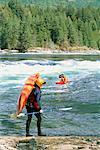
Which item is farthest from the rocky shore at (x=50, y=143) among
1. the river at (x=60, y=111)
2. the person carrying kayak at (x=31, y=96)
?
the river at (x=60, y=111)

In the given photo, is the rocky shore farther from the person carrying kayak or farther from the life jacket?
the life jacket

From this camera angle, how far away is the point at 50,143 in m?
15.9

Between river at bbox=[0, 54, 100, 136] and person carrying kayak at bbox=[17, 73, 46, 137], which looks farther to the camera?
river at bbox=[0, 54, 100, 136]

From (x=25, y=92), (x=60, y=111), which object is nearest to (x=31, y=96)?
(x=25, y=92)

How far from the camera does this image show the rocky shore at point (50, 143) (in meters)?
15.1

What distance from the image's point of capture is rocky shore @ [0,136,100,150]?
49.6 feet

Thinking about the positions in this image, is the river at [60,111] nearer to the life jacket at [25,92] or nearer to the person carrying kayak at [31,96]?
the person carrying kayak at [31,96]

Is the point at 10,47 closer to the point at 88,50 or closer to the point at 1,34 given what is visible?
the point at 1,34

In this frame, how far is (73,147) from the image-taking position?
15.1 meters

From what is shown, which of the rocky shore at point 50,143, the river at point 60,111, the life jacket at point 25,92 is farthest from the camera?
the river at point 60,111

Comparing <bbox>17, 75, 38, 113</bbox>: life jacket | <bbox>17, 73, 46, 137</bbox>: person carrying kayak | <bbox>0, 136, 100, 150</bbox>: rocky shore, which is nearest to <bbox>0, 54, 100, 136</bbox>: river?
<bbox>17, 73, 46, 137</bbox>: person carrying kayak

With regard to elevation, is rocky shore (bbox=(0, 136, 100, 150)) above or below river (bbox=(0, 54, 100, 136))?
above

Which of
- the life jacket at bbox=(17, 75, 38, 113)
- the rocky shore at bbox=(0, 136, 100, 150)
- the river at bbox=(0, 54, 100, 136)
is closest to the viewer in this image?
the rocky shore at bbox=(0, 136, 100, 150)

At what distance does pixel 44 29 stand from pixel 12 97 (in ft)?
532
